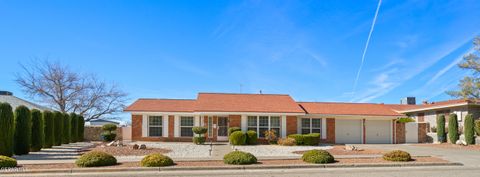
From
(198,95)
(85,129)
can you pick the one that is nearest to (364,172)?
(198,95)

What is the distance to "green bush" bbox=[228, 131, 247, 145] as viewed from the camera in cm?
2628

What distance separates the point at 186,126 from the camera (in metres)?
30.0

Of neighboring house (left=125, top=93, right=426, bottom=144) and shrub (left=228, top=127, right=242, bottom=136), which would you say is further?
neighboring house (left=125, top=93, right=426, bottom=144)

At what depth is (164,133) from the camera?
97.2 feet

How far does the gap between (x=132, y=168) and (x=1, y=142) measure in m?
7.92

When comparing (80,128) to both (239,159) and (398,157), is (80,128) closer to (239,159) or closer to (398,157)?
(239,159)

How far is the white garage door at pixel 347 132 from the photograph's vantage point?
101ft

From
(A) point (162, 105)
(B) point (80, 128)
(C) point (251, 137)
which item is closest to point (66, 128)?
(B) point (80, 128)

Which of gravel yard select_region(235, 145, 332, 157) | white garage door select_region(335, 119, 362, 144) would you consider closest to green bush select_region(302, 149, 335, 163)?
gravel yard select_region(235, 145, 332, 157)

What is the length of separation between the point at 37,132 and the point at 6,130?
3.26 m

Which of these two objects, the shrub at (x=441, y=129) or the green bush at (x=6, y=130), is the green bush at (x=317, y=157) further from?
the shrub at (x=441, y=129)

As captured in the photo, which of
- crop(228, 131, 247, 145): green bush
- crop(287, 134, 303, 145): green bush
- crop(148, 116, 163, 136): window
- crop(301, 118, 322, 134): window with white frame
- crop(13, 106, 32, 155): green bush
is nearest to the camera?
crop(13, 106, 32, 155): green bush

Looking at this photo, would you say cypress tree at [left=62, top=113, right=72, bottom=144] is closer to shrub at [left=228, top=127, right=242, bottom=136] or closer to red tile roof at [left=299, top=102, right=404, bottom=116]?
shrub at [left=228, top=127, right=242, bottom=136]

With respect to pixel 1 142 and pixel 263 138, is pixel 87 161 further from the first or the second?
pixel 263 138
